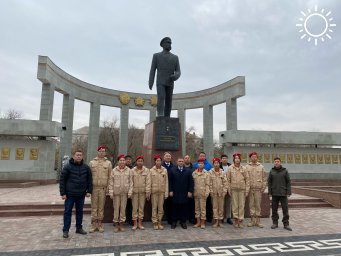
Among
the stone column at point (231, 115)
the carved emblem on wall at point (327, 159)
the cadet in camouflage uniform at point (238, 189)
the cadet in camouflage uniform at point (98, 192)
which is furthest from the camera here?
the stone column at point (231, 115)

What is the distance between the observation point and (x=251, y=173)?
5.89m

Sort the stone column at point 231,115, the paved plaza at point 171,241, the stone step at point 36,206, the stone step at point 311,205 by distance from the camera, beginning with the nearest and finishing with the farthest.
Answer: the paved plaza at point 171,241, the stone step at point 36,206, the stone step at point 311,205, the stone column at point 231,115

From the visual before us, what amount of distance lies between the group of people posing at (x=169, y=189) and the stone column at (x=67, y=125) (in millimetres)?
11206

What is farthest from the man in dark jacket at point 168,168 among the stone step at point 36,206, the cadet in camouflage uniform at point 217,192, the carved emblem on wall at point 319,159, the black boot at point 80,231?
the carved emblem on wall at point 319,159

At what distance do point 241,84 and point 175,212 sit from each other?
39.0ft

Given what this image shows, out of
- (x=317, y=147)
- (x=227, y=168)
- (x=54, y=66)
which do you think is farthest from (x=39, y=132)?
(x=317, y=147)

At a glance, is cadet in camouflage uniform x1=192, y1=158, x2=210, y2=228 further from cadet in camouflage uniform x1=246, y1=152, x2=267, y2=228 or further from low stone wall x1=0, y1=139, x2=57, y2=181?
low stone wall x1=0, y1=139, x2=57, y2=181

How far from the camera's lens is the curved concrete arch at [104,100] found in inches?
559

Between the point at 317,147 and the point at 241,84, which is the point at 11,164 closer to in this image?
the point at 241,84

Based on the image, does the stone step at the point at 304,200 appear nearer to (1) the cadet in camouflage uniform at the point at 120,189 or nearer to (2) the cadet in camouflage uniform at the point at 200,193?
(2) the cadet in camouflage uniform at the point at 200,193

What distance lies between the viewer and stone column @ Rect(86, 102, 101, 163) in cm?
1697

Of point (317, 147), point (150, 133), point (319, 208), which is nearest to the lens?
point (150, 133)

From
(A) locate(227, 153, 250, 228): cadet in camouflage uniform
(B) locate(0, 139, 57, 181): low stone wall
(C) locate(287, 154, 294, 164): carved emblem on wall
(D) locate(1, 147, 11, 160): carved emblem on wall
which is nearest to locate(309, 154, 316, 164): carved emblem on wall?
(C) locate(287, 154, 294, 164): carved emblem on wall

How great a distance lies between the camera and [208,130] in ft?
59.3
